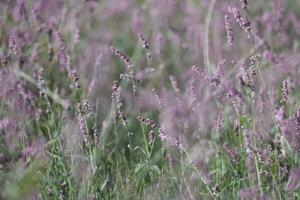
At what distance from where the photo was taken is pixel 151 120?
2170mm

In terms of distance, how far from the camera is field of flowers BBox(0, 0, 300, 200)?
6.52 feet

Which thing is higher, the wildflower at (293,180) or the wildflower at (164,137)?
the wildflower at (164,137)

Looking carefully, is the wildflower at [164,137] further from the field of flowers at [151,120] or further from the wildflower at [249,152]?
the wildflower at [249,152]

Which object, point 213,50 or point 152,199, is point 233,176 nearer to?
point 152,199

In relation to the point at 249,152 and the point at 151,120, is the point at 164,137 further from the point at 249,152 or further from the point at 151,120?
the point at 249,152

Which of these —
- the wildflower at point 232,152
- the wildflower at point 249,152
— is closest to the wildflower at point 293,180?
the wildflower at point 249,152

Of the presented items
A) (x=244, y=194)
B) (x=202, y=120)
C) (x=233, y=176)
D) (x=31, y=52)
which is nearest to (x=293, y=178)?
(x=244, y=194)

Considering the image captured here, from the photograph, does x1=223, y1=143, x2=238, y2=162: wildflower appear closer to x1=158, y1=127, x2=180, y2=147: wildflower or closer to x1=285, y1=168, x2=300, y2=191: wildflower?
x1=158, y1=127, x2=180, y2=147: wildflower

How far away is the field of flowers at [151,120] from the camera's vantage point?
199 centimetres

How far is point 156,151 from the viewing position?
2988 millimetres

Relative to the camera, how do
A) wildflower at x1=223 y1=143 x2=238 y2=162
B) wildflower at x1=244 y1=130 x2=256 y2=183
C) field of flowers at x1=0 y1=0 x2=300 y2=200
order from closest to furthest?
wildflower at x1=244 y1=130 x2=256 y2=183 → field of flowers at x1=0 y1=0 x2=300 y2=200 → wildflower at x1=223 y1=143 x2=238 y2=162

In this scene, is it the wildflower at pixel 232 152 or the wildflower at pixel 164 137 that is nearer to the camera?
the wildflower at pixel 164 137

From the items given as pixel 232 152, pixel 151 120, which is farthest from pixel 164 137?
pixel 232 152

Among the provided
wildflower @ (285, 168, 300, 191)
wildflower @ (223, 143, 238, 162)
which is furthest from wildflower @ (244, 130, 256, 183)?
wildflower @ (223, 143, 238, 162)
